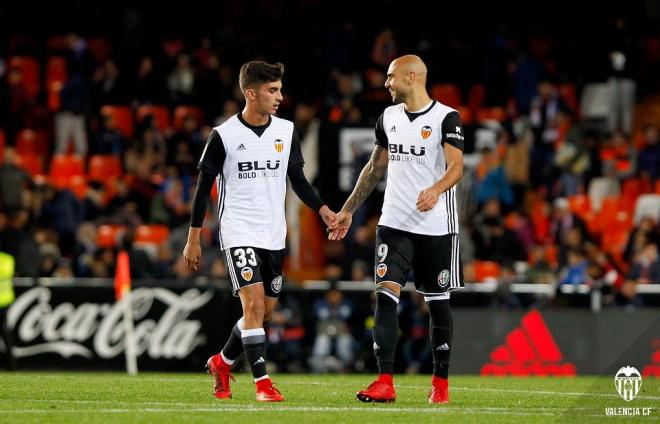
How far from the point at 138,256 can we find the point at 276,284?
9795 mm

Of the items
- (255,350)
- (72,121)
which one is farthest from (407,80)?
(72,121)

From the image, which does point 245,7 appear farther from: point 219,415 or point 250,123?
point 219,415

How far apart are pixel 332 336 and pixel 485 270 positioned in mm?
2970

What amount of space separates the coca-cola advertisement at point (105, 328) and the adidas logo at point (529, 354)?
3.53m

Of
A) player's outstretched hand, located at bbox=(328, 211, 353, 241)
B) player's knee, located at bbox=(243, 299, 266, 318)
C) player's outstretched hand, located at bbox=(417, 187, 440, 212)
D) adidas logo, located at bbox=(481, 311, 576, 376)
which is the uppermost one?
player's outstretched hand, located at bbox=(417, 187, 440, 212)

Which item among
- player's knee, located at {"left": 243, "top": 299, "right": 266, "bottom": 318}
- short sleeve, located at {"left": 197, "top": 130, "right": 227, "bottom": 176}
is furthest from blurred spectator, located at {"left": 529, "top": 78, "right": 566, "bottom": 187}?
player's knee, located at {"left": 243, "top": 299, "right": 266, "bottom": 318}

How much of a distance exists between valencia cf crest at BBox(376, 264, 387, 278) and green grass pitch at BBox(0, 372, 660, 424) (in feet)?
2.97

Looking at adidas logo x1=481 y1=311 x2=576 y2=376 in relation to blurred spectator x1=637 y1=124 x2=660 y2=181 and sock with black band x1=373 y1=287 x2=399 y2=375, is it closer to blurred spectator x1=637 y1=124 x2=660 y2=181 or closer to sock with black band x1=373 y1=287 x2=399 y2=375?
blurred spectator x1=637 y1=124 x2=660 y2=181

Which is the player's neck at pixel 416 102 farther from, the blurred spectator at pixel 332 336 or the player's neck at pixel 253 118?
the blurred spectator at pixel 332 336

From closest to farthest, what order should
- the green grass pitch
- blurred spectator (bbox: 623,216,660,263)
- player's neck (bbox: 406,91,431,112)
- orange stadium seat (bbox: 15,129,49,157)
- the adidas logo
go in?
the green grass pitch < player's neck (bbox: 406,91,431,112) < the adidas logo < blurred spectator (bbox: 623,216,660,263) < orange stadium seat (bbox: 15,129,49,157)

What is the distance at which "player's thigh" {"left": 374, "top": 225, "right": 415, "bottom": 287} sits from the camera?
33.1 feet

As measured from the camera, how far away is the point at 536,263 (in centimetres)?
1991

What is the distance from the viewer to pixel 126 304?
1781 centimetres

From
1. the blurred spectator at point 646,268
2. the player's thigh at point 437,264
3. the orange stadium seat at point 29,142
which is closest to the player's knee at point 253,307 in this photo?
the player's thigh at point 437,264
